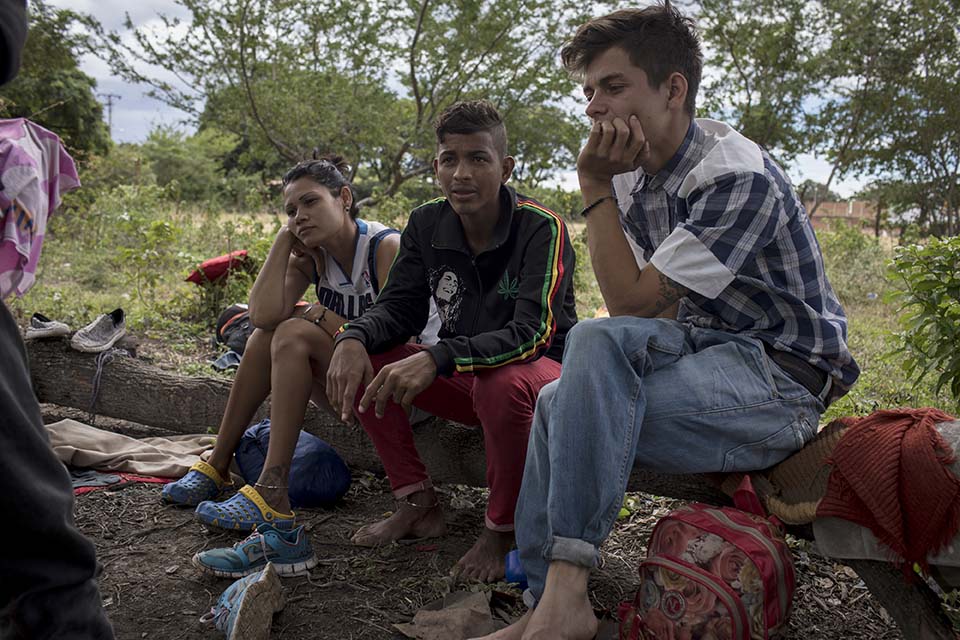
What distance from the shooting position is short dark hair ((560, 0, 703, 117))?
7.87 ft

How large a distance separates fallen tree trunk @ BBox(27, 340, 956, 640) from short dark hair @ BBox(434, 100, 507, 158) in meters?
1.15

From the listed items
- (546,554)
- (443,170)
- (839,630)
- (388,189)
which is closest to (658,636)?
(546,554)

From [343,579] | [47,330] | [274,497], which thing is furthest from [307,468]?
[47,330]

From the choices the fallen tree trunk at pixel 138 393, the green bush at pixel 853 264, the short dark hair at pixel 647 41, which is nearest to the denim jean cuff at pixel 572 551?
the short dark hair at pixel 647 41

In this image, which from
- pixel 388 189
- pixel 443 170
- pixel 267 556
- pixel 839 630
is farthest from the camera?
pixel 388 189

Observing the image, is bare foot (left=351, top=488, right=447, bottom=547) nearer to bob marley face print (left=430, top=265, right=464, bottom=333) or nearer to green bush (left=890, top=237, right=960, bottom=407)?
bob marley face print (left=430, top=265, right=464, bottom=333)

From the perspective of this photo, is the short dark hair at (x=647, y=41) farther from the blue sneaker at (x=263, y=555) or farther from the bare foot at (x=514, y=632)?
the blue sneaker at (x=263, y=555)

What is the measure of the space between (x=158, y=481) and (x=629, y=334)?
2.45 metres

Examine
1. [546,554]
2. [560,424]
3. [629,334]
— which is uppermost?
[629,334]

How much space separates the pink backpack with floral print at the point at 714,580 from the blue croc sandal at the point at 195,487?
192 centimetres

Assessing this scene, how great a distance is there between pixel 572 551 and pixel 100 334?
10.5 feet

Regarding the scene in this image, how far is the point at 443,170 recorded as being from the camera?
299 centimetres

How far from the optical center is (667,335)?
2205 millimetres

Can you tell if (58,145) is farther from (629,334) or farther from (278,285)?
(629,334)
